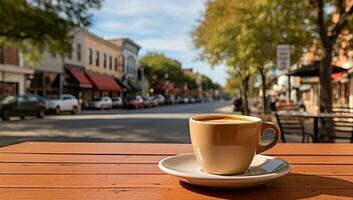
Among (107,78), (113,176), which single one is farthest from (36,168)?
(107,78)

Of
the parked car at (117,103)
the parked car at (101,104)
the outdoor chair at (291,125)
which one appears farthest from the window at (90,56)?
the outdoor chair at (291,125)

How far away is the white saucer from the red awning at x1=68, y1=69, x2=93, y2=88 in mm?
44313

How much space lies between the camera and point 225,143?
5.45 feet

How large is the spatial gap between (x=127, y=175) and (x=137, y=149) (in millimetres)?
856

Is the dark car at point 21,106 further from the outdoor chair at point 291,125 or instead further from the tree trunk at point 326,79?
the tree trunk at point 326,79

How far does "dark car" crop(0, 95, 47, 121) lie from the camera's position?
26094mm

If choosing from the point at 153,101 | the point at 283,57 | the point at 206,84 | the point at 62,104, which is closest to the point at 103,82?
the point at 153,101

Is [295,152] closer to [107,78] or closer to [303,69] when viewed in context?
[303,69]

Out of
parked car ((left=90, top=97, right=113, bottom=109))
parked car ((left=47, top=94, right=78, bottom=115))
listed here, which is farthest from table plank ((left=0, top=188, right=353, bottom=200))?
parked car ((left=90, top=97, right=113, bottom=109))

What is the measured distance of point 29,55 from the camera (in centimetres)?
2570

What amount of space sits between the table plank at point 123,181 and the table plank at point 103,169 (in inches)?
3.4

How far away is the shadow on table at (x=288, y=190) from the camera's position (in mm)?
1556

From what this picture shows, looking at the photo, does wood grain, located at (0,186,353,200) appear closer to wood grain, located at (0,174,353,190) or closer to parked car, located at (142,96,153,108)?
wood grain, located at (0,174,353,190)

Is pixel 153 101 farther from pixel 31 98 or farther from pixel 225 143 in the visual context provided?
pixel 225 143
